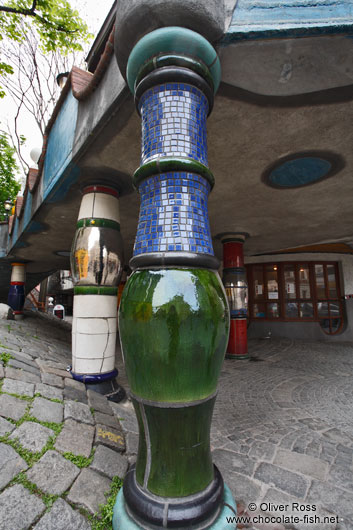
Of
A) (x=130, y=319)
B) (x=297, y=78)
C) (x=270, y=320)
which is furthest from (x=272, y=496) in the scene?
(x=270, y=320)

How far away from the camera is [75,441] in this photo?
74.6 inches

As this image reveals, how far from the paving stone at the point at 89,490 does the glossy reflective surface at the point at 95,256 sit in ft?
5.94

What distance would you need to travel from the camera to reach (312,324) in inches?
337

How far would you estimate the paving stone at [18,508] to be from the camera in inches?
49.9

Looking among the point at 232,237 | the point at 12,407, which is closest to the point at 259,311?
the point at 232,237

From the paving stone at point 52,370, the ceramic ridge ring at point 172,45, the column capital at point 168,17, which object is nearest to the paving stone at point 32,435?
the paving stone at point 52,370

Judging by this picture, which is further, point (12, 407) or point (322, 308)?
point (322, 308)

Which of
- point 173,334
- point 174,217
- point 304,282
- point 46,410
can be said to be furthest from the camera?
point 304,282

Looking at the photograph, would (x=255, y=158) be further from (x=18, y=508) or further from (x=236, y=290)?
(x=236, y=290)

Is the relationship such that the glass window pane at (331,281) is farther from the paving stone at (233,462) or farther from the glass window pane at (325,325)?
the paving stone at (233,462)

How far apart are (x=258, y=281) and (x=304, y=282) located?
143 cm

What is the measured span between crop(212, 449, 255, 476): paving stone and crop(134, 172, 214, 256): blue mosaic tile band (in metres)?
1.72

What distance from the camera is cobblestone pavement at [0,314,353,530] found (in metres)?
1.46

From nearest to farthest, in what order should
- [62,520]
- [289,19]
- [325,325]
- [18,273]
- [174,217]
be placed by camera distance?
1. [174,217]
2. [62,520]
3. [289,19]
4. [18,273]
5. [325,325]
